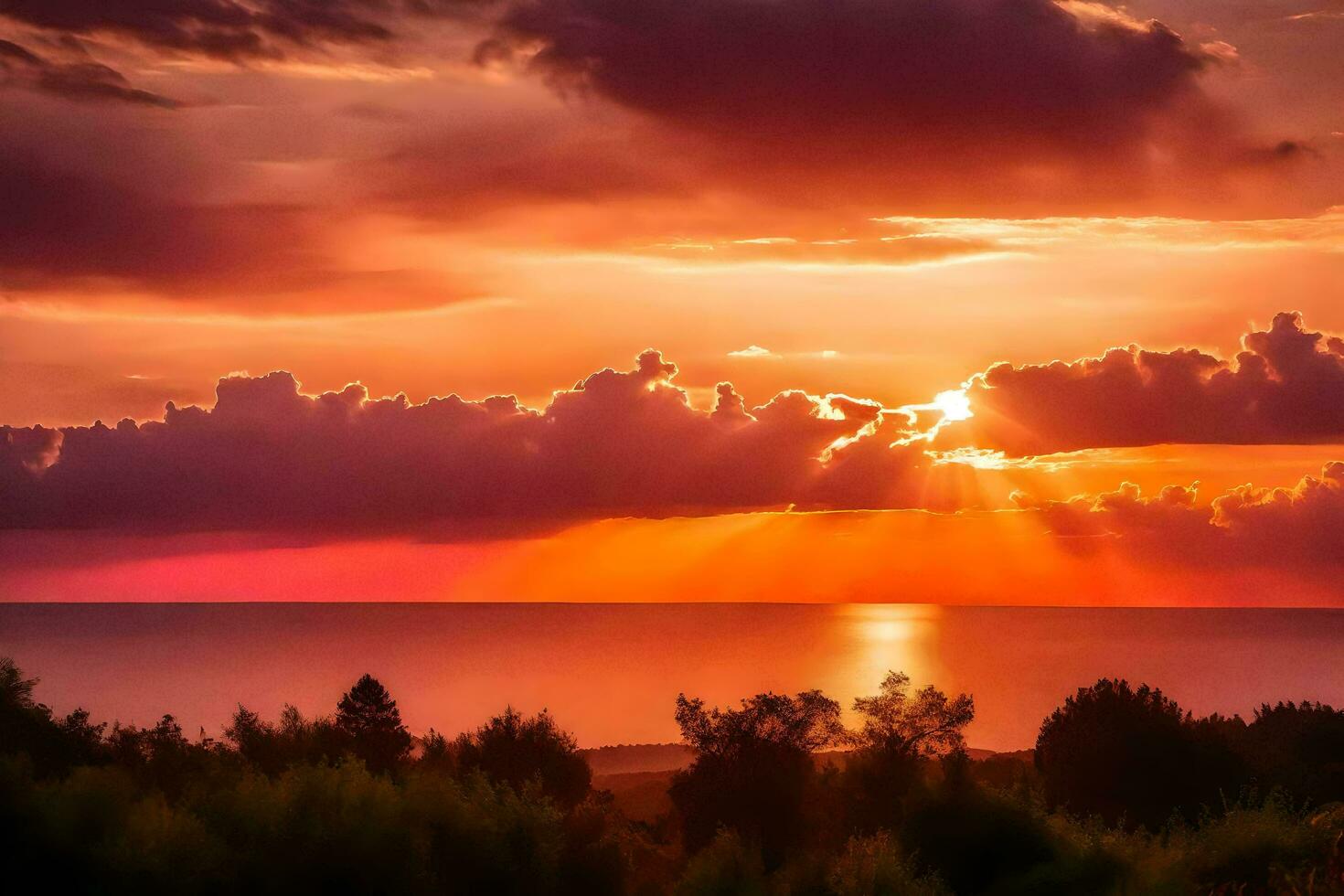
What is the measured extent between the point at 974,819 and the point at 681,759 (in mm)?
102845

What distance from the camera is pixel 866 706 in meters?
71.6

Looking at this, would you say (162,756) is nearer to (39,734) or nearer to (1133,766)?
(39,734)

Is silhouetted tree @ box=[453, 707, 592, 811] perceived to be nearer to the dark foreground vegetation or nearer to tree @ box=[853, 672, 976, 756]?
the dark foreground vegetation

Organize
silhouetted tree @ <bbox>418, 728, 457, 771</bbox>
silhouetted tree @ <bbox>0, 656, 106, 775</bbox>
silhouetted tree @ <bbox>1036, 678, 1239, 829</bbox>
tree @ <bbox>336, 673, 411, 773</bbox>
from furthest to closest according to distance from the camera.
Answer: tree @ <bbox>336, 673, 411, 773</bbox>
silhouetted tree @ <bbox>418, 728, 457, 771</bbox>
silhouetted tree @ <bbox>0, 656, 106, 775</bbox>
silhouetted tree @ <bbox>1036, 678, 1239, 829</bbox>

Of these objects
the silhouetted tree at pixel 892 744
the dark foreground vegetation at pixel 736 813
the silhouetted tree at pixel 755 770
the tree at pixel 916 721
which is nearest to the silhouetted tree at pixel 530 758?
the dark foreground vegetation at pixel 736 813

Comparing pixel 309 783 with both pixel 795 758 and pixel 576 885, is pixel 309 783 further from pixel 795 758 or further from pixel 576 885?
pixel 795 758

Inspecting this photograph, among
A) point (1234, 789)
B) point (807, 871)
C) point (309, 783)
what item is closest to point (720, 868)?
point (807, 871)

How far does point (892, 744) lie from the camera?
68875mm

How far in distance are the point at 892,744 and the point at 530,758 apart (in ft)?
61.8

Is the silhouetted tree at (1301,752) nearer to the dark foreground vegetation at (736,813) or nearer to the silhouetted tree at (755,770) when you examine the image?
the dark foreground vegetation at (736,813)

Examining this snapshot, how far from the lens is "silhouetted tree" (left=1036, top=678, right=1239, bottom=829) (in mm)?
59094

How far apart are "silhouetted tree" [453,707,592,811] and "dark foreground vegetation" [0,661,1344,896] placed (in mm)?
175

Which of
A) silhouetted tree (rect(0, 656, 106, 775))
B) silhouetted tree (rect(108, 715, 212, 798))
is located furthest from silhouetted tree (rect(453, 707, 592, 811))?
silhouetted tree (rect(0, 656, 106, 775))

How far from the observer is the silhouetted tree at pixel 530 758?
69.5 metres
